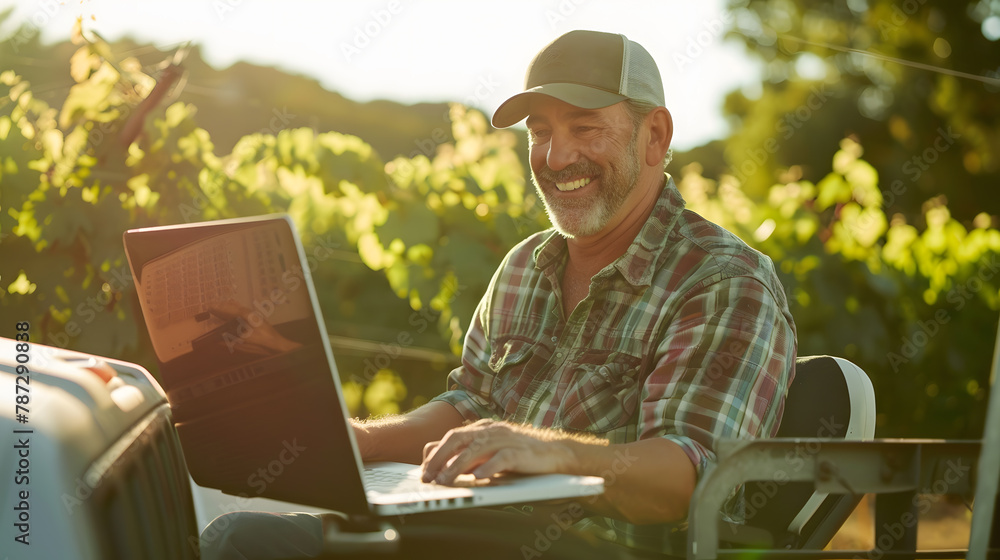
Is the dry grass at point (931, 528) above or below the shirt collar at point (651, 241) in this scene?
below

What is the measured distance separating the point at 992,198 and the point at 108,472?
1183 cm

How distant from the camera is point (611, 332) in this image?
239 centimetres

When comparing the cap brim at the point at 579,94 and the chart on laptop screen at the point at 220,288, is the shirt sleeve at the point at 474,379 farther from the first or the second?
the chart on laptop screen at the point at 220,288

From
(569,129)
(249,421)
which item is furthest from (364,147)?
(249,421)

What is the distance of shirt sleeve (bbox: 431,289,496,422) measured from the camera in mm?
2818

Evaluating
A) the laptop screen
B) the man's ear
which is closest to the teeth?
the man's ear

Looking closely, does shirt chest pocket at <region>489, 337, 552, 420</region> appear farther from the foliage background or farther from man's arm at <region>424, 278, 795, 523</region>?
the foliage background

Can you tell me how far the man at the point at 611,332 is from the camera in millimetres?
1906

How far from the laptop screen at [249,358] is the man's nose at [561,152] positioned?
130cm

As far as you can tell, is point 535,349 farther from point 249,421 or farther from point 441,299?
point 441,299

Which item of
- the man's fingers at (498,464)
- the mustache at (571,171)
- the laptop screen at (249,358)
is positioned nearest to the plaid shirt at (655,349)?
the mustache at (571,171)

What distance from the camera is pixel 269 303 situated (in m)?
1.44

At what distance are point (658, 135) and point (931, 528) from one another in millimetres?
4545

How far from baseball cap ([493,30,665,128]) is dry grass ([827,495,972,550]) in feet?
12.3
